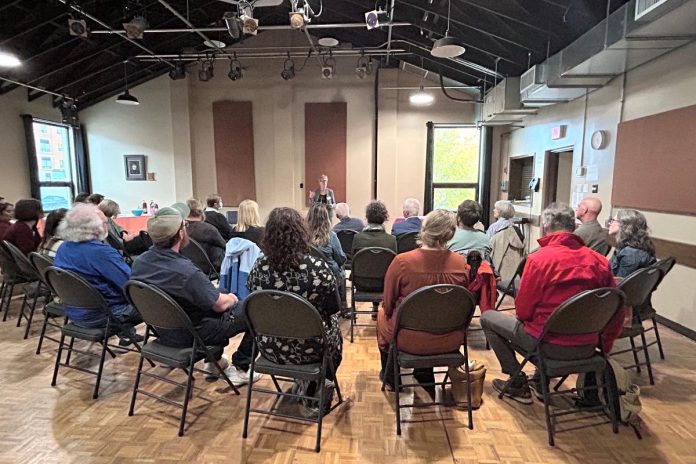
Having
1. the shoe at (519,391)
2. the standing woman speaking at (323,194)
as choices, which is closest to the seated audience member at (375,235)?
the shoe at (519,391)

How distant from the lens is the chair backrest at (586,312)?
73.1 inches

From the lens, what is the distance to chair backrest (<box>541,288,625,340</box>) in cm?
186

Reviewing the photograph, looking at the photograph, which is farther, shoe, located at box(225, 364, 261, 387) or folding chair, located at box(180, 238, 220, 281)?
folding chair, located at box(180, 238, 220, 281)

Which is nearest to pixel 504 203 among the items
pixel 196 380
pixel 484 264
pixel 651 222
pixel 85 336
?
pixel 651 222

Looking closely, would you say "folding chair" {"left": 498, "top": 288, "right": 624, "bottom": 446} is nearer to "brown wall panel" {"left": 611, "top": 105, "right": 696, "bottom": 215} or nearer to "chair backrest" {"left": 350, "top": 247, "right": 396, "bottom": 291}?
"chair backrest" {"left": 350, "top": 247, "right": 396, "bottom": 291}

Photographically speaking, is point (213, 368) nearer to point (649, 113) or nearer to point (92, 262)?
point (92, 262)

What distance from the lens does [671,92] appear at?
356 cm

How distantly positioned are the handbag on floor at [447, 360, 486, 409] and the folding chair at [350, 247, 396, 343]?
97 cm

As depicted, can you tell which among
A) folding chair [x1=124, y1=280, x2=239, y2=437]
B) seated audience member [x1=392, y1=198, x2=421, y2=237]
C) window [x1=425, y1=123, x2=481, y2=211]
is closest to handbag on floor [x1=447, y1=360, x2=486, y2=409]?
folding chair [x1=124, y1=280, x2=239, y2=437]

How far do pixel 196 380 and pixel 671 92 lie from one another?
472 centimetres

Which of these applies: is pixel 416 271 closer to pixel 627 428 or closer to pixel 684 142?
pixel 627 428

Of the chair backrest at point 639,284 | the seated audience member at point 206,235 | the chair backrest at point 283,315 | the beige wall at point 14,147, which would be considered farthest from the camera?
the beige wall at point 14,147

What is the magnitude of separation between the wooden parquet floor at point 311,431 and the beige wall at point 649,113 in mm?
1125

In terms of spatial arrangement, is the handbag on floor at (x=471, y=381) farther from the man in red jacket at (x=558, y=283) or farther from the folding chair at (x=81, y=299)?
the folding chair at (x=81, y=299)
